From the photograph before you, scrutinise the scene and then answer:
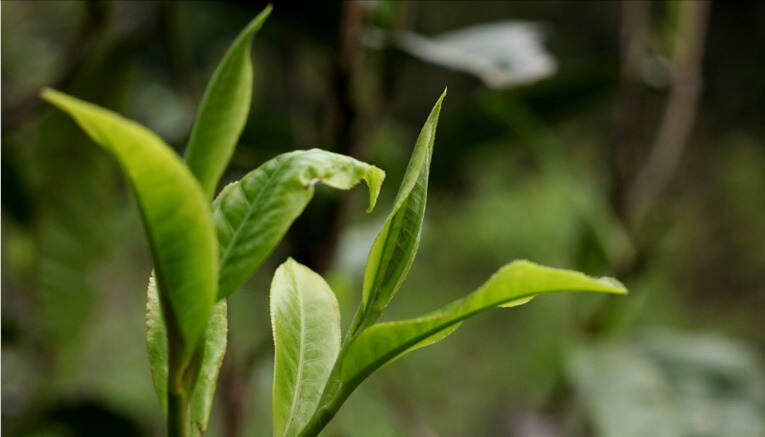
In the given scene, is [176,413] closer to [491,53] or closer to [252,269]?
[252,269]

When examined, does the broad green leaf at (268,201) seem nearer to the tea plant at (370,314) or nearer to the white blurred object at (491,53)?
the tea plant at (370,314)

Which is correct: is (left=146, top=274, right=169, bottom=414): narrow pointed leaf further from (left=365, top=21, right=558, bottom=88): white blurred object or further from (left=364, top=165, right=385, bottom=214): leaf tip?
(left=365, top=21, right=558, bottom=88): white blurred object

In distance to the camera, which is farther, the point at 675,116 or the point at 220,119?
the point at 675,116

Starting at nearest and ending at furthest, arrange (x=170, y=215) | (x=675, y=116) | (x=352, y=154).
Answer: (x=170, y=215)
(x=352, y=154)
(x=675, y=116)

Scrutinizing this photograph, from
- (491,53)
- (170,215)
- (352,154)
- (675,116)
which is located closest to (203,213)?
(170,215)

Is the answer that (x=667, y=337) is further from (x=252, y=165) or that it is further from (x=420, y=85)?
(x=420, y=85)

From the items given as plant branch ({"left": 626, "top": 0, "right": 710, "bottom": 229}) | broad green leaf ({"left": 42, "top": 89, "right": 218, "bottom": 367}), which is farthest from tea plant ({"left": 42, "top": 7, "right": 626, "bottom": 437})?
plant branch ({"left": 626, "top": 0, "right": 710, "bottom": 229})

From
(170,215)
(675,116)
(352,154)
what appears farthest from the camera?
(675,116)
